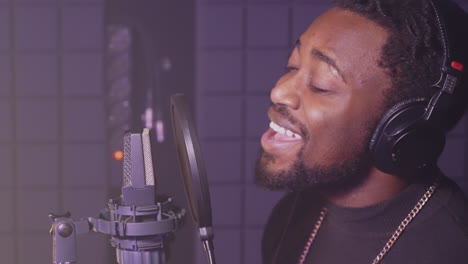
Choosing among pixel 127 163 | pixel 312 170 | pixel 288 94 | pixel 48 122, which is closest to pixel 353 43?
pixel 288 94

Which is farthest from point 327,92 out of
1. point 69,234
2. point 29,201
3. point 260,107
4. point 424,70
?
point 29,201

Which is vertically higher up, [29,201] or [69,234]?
[69,234]

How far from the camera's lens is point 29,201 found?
295cm

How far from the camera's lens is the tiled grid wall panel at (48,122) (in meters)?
2.87

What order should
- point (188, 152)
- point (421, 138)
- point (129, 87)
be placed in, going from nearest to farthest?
1. point (188, 152)
2. point (421, 138)
3. point (129, 87)

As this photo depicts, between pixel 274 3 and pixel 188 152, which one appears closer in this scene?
pixel 188 152

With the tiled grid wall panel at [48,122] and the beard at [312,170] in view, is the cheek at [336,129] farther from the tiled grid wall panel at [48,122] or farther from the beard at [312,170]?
the tiled grid wall panel at [48,122]

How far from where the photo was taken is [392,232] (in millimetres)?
985

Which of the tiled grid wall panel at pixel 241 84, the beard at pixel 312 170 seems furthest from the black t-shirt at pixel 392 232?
the tiled grid wall panel at pixel 241 84

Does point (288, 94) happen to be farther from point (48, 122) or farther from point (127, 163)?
point (48, 122)

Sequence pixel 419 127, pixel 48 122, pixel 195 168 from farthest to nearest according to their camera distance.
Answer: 1. pixel 48 122
2. pixel 419 127
3. pixel 195 168

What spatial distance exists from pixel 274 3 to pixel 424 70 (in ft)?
6.94

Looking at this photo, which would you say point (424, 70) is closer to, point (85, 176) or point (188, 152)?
point (188, 152)

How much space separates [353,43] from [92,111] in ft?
7.48
